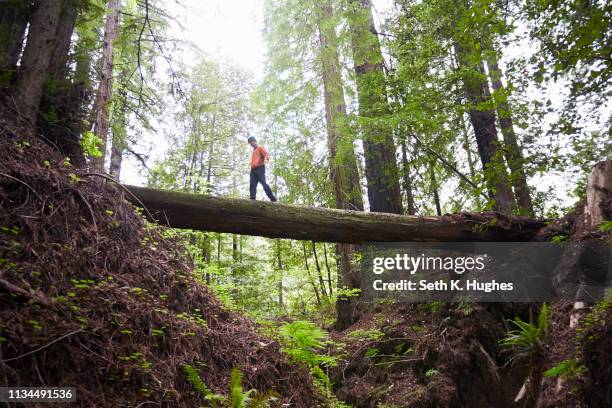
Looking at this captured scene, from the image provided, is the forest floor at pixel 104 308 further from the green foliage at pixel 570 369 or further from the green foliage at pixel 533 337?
the green foliage at pixel 533 337

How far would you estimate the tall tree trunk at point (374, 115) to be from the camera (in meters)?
9.52

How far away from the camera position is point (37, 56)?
544cm

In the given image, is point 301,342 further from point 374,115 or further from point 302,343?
point 374,115

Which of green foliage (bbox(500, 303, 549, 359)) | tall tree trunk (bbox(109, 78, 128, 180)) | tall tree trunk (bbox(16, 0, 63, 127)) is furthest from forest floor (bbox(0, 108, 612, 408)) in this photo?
tall tree trunk (bbox(109, 78, 128, 180))

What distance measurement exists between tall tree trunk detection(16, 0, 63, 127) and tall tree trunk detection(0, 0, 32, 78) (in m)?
0.13

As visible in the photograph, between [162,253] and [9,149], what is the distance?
6.61 ft

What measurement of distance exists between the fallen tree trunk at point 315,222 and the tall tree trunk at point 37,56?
175 centimetres

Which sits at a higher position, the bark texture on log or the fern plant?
the bark texture on log

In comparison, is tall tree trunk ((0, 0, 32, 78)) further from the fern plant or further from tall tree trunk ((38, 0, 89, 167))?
the fern plant

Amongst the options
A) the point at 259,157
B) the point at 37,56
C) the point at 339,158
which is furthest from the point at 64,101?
the point at 339,158

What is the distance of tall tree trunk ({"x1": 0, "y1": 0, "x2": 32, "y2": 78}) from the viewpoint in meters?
5.30

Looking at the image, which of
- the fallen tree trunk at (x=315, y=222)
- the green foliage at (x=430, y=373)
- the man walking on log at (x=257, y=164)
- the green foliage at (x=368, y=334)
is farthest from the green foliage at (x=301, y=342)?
the man walking on log at (x=257, y=164)

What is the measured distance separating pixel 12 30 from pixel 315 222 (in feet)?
16.9

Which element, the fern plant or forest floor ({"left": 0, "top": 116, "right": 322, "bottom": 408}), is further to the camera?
the fern plant
